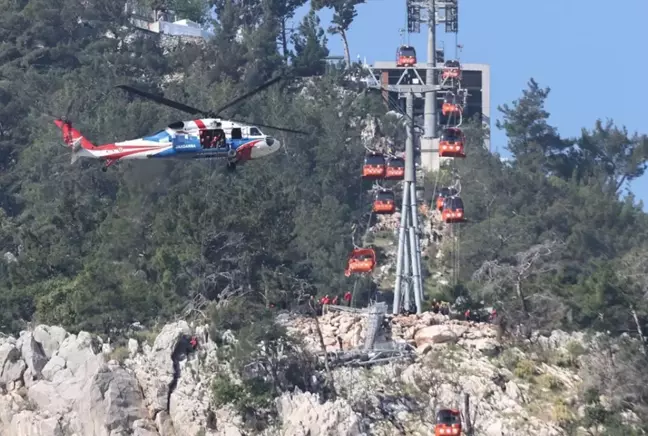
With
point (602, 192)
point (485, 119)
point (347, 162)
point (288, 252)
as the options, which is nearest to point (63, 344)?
point (288, 252)

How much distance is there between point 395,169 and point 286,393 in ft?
57.2

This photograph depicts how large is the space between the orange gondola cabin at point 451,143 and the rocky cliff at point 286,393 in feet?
37.8

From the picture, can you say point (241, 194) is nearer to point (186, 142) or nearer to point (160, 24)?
point (186, 142)

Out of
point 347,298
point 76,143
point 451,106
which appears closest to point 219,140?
point 76,143

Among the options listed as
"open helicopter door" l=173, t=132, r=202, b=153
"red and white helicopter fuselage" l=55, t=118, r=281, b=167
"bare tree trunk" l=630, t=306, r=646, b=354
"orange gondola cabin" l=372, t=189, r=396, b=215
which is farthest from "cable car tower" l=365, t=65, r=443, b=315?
"open helicopter door" l=173, t=132, r=202, b=153

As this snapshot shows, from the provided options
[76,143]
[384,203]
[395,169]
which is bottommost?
[384,203]

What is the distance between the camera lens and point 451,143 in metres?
89.4

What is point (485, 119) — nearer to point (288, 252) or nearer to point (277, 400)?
point (288, 252)

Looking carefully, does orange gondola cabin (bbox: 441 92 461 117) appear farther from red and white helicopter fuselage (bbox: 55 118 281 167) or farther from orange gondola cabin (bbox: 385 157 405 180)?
red and white helicopter fuselage (bbox: 55 118 281 167)

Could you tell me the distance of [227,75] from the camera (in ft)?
425

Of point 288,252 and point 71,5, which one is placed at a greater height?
point 71,5

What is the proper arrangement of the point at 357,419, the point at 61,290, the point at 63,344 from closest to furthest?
the point at 357,419 → the point at 63,344 → the point at 61,290

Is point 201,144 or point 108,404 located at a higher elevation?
point 201,144

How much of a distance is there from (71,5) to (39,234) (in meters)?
45.7
